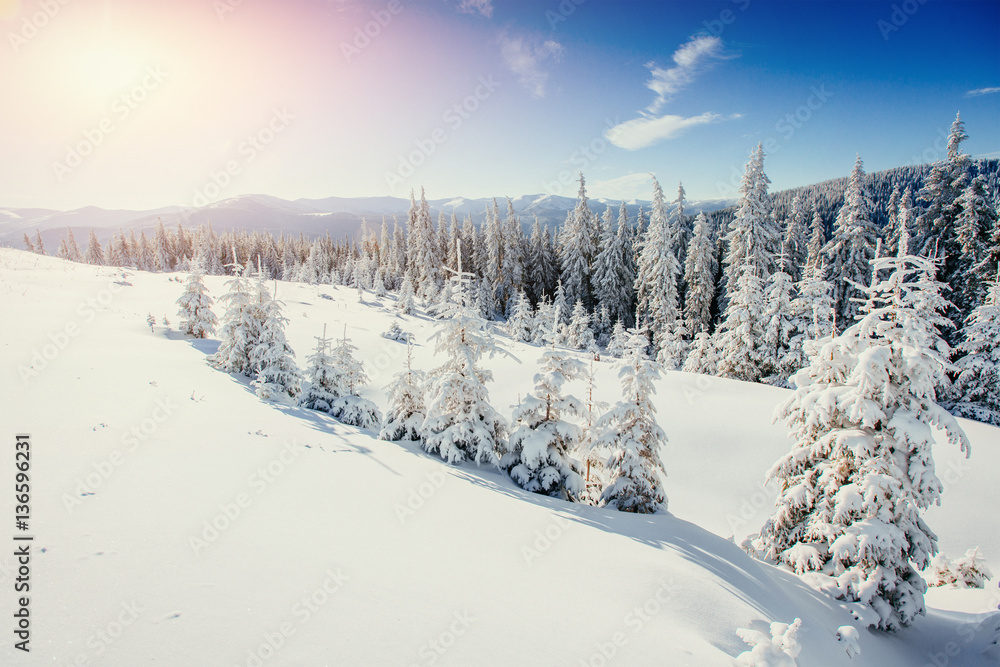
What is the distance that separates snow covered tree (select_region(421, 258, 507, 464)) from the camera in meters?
11.1

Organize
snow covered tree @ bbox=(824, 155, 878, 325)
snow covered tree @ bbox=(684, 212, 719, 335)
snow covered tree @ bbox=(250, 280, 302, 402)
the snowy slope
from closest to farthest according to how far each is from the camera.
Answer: the snowy slope
snow covered tree @ bbox=(250, 280, 302, 402)
snow covered tree @ bbox=(824, 155, 878, 325)
snow covered tree @ bbox=(684, 212, 719, 335)

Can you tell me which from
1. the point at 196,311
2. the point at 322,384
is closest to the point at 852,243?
the point at 322,384

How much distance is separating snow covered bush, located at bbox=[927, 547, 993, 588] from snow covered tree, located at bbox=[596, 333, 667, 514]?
8.82 meters

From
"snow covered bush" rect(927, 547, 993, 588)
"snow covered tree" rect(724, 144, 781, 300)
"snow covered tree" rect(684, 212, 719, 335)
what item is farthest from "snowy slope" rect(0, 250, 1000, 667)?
"snow covered tree" rect(684, 212, 719, 335)

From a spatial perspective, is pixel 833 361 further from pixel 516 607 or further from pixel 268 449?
pixel 268 449

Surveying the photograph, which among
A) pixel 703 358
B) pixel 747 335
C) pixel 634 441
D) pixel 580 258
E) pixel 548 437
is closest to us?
pixel 634 441

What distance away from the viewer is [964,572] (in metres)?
11.5

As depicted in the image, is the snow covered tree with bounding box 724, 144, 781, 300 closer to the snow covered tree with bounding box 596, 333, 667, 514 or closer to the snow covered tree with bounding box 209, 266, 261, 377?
the snow covered tree with bounding box 596, 333, 667, 514

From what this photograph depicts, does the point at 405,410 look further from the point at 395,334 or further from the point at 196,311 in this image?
the point at 395,334

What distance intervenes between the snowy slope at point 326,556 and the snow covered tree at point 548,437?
0.71 metres

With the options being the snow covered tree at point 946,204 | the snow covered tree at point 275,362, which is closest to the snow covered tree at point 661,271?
the snow covered tree at point 946,204

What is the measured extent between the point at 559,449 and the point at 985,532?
13917mm

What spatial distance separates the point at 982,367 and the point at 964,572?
48.0 feet

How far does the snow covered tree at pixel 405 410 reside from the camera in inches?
484
